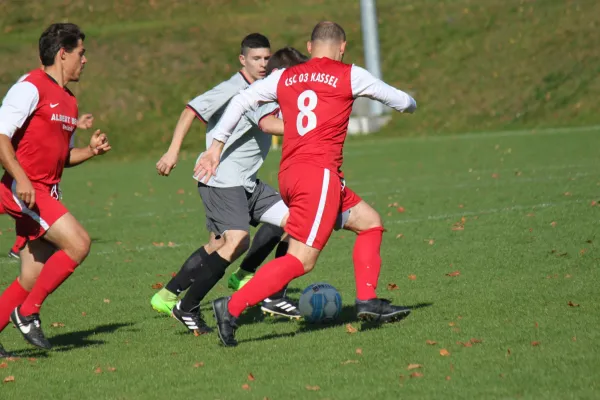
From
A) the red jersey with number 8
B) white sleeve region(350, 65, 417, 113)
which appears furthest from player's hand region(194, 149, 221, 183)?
white sleeve region(350, 65, 417, 113)

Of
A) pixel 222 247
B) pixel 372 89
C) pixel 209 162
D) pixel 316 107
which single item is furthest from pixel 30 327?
pixel 372 89

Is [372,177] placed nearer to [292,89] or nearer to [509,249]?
[509,249]

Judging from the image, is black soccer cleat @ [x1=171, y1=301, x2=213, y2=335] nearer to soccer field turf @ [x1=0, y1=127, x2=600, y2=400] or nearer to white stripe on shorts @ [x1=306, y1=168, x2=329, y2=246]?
soccer field turf @ [x1=0, y1=127, x2=600, y2=400]

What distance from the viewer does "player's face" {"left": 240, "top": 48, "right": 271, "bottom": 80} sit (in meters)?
8.07

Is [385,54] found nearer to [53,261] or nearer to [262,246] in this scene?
[262,246]

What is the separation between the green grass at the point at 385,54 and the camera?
103 feet

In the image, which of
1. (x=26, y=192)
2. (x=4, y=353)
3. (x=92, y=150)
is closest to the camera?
(x=26, y=192)

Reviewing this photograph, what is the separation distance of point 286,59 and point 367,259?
1.70 m

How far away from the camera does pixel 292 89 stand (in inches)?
272

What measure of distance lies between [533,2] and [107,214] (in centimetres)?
2421

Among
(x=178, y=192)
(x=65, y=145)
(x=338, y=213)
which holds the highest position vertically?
(x=65, y=145)

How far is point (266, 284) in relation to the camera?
22.3 ft

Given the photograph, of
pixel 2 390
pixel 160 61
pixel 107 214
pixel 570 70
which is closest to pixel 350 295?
pixel 2 390

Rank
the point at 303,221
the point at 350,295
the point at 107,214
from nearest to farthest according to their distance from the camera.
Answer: the point at 303,221 < the point at 350,295 < the point at 107,214
